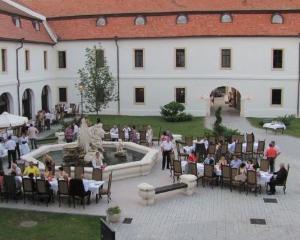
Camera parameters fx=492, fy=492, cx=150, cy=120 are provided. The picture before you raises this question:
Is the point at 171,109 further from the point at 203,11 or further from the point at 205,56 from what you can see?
the point at 203,11

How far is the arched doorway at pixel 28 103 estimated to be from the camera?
35.5m

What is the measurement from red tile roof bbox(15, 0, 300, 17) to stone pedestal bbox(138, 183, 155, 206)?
921 inches

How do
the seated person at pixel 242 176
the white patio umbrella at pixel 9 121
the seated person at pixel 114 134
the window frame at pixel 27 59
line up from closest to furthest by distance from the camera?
the seated person at pixel 242 176
the white patio umbrella at pixel 9 121
the seated person at pixel 114 134
the window frame at pixel 27 59

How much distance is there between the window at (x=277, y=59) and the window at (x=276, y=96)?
1784 mm

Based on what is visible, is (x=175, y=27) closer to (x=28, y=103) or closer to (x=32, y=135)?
(x=28, y=103)

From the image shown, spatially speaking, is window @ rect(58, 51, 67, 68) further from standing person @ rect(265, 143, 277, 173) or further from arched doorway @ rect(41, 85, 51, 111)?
standing person @ rect(265, 143, 277, 173)

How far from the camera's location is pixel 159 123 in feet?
114

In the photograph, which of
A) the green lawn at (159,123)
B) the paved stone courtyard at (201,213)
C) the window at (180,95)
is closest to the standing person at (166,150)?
the paved stone courtyard at (201,213)

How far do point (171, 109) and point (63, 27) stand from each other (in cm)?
1115

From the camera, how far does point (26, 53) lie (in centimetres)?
3431

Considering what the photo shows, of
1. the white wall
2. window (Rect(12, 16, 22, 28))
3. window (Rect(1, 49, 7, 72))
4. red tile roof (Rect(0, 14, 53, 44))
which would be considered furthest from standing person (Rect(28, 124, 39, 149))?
window (Rect(12, 16, 22, 28))

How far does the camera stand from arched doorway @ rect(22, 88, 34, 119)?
35.5m

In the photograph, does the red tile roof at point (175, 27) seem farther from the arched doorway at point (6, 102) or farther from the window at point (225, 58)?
the arched doorway at point (6, 102)

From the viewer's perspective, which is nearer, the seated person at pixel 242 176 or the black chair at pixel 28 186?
the black chair at pixel 28 186
